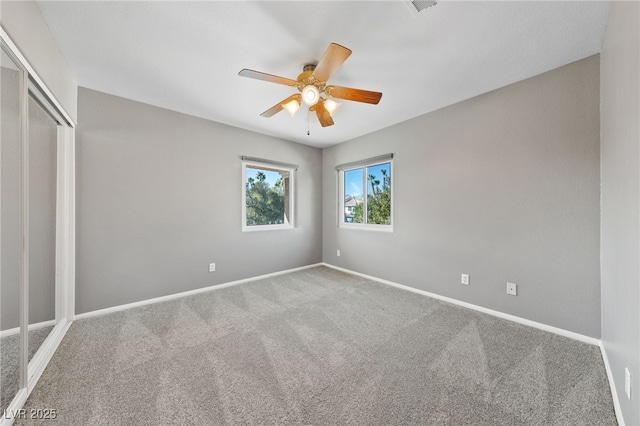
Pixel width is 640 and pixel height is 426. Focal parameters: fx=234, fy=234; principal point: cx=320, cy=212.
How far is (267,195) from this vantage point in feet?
13.5

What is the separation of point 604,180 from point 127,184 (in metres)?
4.51

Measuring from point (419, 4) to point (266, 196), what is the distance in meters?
3.22

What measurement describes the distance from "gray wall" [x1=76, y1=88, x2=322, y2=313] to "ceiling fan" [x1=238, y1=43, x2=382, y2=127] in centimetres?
154

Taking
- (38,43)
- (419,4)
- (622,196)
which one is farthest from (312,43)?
(622,196)

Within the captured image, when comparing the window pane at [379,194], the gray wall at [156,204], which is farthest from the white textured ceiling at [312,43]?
the window pane at [379,194]

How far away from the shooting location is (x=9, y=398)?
131 centimetres

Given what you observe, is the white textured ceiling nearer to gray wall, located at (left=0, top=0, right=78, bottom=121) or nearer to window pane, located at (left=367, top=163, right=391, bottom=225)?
gray wall, located at (left=0, top=0, right=78, bottom=121)

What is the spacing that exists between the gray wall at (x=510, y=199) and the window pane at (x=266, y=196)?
195 cm

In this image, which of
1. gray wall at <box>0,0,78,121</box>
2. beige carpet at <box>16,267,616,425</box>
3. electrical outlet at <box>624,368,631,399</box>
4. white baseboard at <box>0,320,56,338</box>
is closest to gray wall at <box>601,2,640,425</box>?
electrical outlet at <box>624,368,631,399</box>

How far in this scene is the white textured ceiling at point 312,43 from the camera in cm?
153

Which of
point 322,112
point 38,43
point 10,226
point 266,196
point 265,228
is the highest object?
point 38,43

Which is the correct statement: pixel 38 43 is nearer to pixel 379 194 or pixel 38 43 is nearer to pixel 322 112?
pixel 322 112

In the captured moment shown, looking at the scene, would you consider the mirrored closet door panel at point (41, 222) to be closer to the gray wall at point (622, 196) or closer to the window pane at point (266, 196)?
the window pane at point (266, 196)

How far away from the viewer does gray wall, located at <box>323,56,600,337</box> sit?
2.02 m
